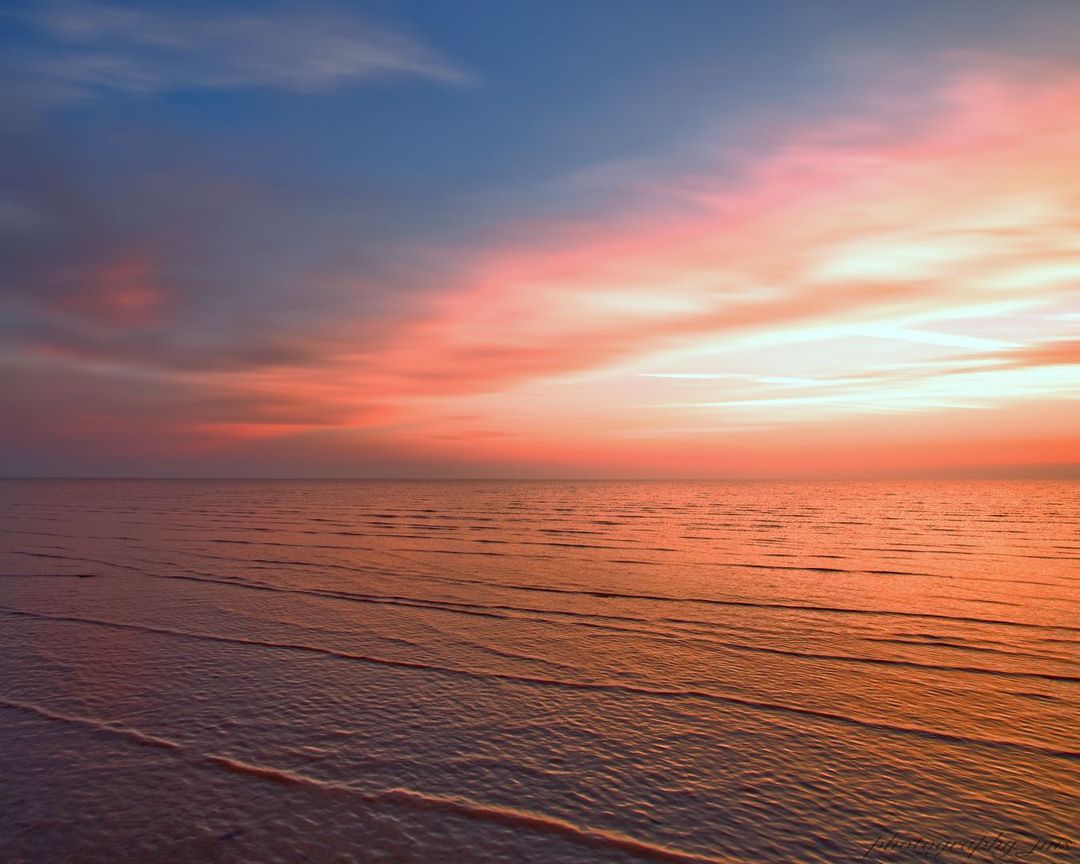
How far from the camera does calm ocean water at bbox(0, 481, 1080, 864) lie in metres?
5.99

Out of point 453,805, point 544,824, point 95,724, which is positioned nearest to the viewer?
point 544,824

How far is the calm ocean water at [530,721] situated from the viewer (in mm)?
5992

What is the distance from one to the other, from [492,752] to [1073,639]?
587 inches

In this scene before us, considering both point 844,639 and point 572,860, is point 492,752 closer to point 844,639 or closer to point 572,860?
point 572,860

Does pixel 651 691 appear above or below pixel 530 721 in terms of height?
below

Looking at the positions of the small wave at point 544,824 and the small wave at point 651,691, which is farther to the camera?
the small wave at point 651,691

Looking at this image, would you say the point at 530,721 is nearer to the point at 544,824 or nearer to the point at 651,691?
the point at 651,691

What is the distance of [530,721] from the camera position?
8906mm

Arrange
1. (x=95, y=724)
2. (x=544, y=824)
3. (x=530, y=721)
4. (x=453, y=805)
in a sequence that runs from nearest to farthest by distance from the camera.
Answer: (x=544, y=824) → (x=453, y=805) → (x=95, y=724) → (x=530, y=721)

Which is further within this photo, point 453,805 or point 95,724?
point 95,724

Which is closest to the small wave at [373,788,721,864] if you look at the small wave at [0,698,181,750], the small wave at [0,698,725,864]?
the small wave at [0,698,725,864]

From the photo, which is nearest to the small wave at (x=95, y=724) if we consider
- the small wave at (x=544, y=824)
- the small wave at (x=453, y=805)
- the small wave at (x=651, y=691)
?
the small wave at (x=453, y=805)

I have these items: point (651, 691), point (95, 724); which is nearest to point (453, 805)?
point (651, 691)

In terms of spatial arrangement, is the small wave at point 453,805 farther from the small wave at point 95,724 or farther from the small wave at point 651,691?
the small wave at point 651,691
